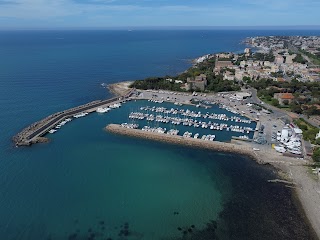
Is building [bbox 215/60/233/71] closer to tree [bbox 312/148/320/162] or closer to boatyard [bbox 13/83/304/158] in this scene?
boatyard [bbox 13/83/304/158]

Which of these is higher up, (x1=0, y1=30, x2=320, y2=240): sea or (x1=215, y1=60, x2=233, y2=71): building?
(x1=215, y1=60, x2=233, y2=71): building

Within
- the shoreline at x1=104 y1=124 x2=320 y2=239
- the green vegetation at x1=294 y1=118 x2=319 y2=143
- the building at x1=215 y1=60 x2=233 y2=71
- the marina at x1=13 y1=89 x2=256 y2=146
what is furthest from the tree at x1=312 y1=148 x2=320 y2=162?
the building at x1=215 y1=60 x2=233 y2=71

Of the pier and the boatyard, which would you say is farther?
the boatyard

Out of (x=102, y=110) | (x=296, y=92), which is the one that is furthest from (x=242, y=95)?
(x=102, y=110)

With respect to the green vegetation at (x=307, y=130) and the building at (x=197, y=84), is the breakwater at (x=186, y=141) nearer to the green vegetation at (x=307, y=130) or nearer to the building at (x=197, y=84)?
the green vegetation at (x=307, y=130)

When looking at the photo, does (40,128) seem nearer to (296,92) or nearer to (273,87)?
A: (273,87)

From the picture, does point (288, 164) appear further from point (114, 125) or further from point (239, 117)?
point (114, 125)
